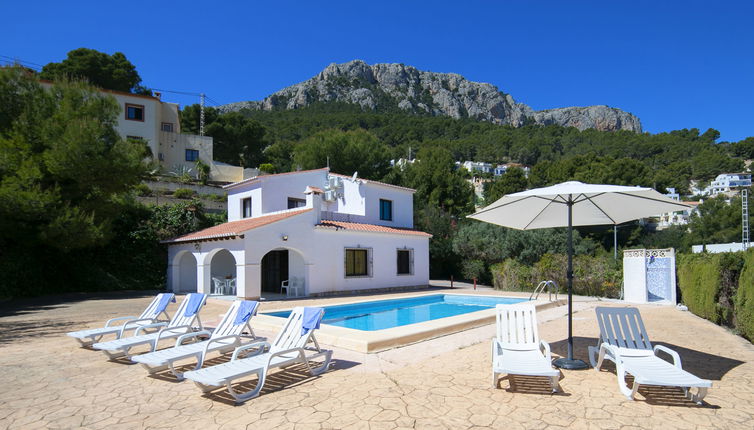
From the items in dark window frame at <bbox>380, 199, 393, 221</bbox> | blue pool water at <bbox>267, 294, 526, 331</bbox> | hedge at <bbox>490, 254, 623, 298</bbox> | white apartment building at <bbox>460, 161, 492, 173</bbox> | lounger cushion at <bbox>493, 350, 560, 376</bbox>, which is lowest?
blue pool water at <bbox>267, 294, 526, 331</bbox>

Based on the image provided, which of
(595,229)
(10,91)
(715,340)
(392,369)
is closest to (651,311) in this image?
(715,340)

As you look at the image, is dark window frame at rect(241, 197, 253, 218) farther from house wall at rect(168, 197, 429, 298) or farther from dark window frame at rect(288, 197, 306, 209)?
house wall at rect(168, 197, 429, 298)

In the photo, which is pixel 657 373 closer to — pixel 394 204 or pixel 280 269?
pixel 280 269

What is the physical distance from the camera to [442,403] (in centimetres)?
480

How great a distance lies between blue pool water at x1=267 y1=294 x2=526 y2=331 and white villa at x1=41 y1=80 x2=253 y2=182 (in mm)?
26279

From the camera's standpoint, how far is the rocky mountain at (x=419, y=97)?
10025cm

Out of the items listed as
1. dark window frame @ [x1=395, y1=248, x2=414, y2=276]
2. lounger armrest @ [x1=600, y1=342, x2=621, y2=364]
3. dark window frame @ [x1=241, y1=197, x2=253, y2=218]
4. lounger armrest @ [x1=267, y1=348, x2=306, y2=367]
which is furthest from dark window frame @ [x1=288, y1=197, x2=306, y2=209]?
lounger armrest @ [x1=600, y1=342, x2=621, y2=364]

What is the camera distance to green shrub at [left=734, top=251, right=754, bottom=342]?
8062 mm

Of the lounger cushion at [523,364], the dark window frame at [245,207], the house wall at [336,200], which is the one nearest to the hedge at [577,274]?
the house wall at [336,200]

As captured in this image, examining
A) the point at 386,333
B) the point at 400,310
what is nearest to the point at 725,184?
the point at 400,310

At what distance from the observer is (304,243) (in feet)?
56.0

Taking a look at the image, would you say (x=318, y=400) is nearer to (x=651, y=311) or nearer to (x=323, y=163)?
(x=651, y=311)

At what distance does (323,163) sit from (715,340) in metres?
31.0

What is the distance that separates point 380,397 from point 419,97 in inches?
4526
